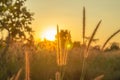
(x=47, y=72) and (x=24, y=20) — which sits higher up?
(x=24, y=20)

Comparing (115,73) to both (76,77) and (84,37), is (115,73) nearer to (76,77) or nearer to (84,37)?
(76,77)

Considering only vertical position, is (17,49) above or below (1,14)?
below

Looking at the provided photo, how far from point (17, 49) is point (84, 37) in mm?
12330

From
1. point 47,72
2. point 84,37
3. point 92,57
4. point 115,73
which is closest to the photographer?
point 84,37

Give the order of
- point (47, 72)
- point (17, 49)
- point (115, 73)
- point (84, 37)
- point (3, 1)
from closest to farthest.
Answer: point (84, 37), point (47, 72), point (17, 49), point (115, 73), point (3, 1)

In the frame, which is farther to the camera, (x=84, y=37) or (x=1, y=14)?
(x=1, y=14)

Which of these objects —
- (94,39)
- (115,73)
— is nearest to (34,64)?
(115,73)

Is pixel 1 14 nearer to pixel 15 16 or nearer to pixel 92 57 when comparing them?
pixel 15 16

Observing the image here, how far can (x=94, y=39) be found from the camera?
324 centimetres

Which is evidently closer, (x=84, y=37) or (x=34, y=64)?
(x=84, y=37)

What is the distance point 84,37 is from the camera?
3.14 m

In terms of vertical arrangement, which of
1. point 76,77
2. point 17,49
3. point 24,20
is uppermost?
Result: point 24,20

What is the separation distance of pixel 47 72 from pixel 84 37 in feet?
36.8

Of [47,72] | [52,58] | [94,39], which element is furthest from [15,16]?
[94,39]
